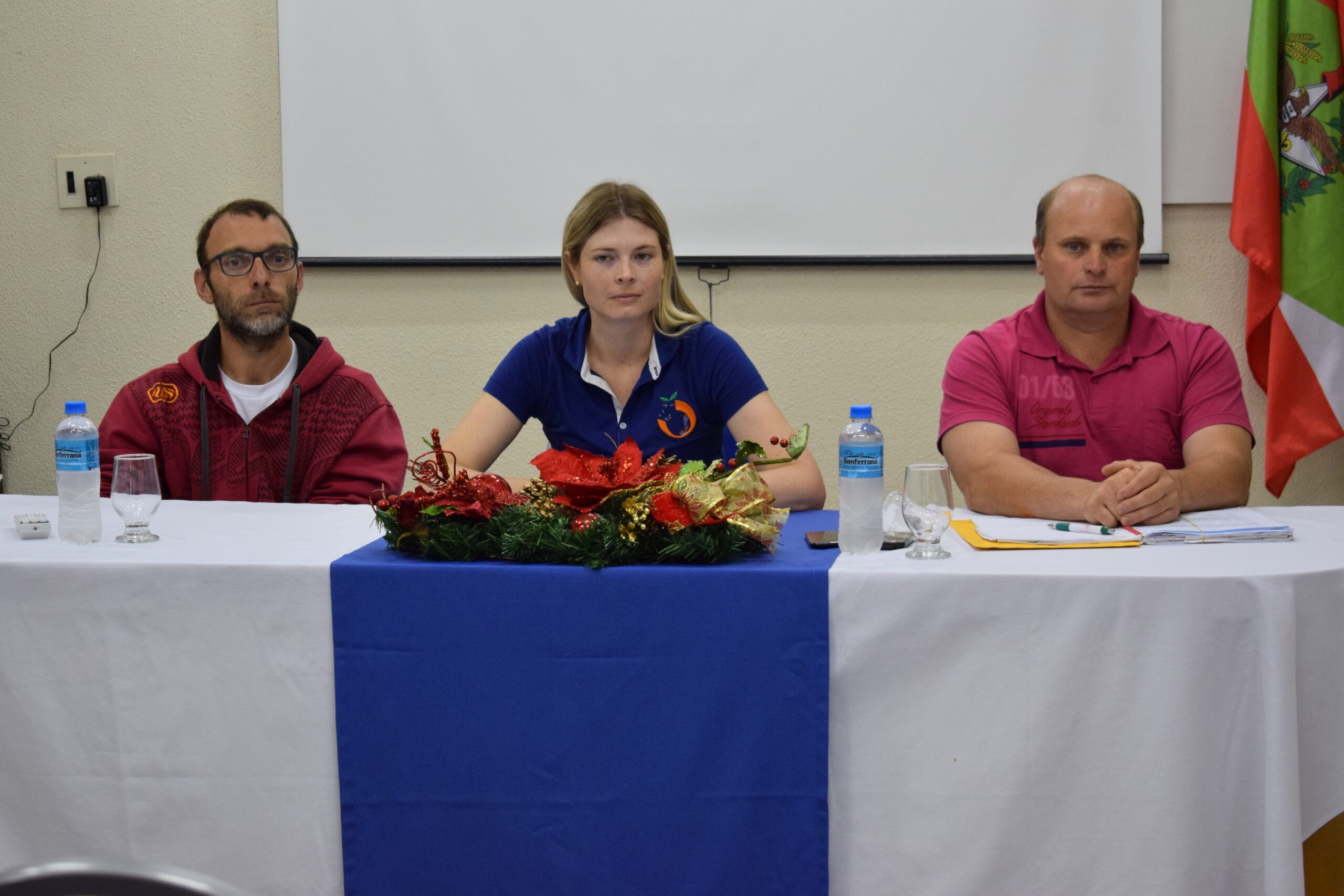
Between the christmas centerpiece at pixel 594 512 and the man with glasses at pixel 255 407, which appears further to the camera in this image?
the man with glasses at pixel 255 407

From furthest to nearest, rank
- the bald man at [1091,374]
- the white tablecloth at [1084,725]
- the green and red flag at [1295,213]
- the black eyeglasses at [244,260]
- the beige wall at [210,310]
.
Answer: the beige wall at [210,310]
the green and red flag at [1295,213]
the black eyeglasses at [244,260]
the bald man at [1091,374]
the white tablecloth at [1084,725]

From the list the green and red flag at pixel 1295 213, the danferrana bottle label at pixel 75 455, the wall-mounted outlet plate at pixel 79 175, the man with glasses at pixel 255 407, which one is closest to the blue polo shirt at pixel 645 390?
the man with glasses at pixel 255 407

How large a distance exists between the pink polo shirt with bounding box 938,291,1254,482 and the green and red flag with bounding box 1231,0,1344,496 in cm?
97

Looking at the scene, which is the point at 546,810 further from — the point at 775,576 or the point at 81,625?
the point at 81,625

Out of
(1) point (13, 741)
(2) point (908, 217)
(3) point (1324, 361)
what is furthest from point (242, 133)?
(3) point (1324, 361)

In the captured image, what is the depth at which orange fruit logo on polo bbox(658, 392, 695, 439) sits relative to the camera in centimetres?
221

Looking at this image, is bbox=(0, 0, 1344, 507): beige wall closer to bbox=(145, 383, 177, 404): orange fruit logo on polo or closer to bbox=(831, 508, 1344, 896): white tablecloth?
bbox=(145, 383, 177, 404): orange fruit logo on polo

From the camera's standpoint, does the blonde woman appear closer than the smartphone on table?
No

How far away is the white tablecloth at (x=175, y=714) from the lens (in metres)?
1.42

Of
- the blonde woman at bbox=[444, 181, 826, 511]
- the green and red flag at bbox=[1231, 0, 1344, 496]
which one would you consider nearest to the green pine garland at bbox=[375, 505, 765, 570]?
the blonde woman at bbox=[444, 181, 826, 511]

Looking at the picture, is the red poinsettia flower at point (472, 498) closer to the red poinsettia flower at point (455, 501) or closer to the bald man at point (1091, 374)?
the red poinsettia flower at point (455, 501)

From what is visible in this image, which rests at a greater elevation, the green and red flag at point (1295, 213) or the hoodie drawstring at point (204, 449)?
the green and red flag at point (1295, 213)

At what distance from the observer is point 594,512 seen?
4.75 ft

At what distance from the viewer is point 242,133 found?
326 cm
